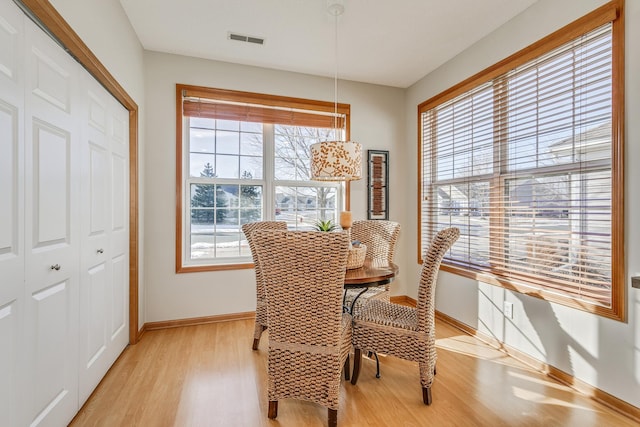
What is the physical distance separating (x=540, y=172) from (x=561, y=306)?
964 millimetres

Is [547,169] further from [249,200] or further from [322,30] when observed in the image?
[249,200]

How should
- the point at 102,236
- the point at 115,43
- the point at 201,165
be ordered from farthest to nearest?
the point at 201,165
the point at 115,43
the point at 102,236

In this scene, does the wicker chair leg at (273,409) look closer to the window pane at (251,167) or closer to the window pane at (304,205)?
the window pane at (304,205)

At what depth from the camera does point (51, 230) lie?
154cm

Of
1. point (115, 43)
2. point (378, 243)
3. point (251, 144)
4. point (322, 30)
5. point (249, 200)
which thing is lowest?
point (378, 243)

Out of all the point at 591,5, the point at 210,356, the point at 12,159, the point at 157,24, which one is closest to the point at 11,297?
the point at 12,159

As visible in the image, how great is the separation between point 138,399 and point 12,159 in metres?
1.54

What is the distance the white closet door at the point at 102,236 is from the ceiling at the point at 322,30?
86cm

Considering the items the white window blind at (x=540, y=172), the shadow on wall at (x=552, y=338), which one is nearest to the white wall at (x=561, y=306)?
the shadow on wall at (x=552, y=338)

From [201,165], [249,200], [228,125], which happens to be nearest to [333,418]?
[249,200]

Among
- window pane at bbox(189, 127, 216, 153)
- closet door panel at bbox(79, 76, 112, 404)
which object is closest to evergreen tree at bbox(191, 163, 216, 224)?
window pane at bbox(189, 127, 216, 153)

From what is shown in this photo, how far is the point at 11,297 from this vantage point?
4.12 ft

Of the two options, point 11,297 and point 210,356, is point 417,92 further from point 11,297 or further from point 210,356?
point 11,297

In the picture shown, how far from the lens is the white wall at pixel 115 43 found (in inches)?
66.2
